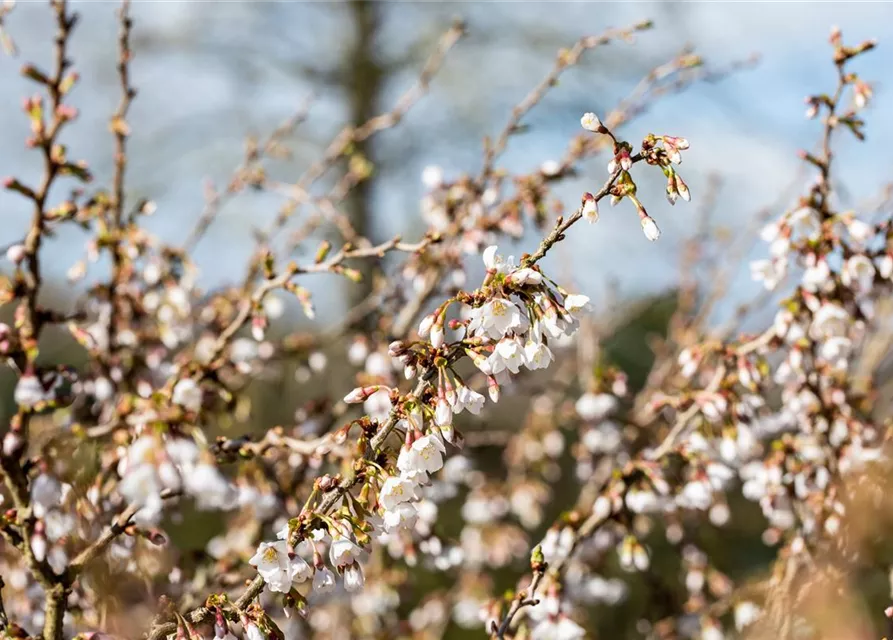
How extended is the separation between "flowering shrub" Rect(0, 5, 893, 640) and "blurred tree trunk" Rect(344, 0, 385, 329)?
20.3 ft

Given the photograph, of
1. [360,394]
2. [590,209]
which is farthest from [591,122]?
[360,394]

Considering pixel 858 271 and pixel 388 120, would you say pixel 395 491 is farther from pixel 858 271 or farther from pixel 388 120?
pixel 388 120

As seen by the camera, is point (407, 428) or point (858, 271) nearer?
point (407, 428)

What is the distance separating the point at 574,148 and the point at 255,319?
1202 millimetres

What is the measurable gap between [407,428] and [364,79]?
897 centimetres

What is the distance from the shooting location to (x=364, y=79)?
31.6ft

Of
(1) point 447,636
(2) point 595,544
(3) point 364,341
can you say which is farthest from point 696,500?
(1) point 447,636

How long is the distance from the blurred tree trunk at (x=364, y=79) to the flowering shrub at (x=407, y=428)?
244 inches

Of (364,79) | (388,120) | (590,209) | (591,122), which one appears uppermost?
(364,79)

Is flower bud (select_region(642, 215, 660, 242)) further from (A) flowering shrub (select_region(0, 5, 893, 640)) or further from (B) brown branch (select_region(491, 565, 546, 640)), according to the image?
(B) brown branch (select_region(491, 565, 546, 640))

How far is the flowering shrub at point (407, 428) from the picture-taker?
125 centimetres

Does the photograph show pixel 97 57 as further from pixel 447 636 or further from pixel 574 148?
pixel 574 148

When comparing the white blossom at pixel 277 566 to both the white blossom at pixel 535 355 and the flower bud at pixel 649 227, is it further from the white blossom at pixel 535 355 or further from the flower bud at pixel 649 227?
the flower bud at pixel 649 227

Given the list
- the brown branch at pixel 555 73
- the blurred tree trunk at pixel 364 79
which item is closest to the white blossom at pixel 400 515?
the brown branch at pixel 555 73
